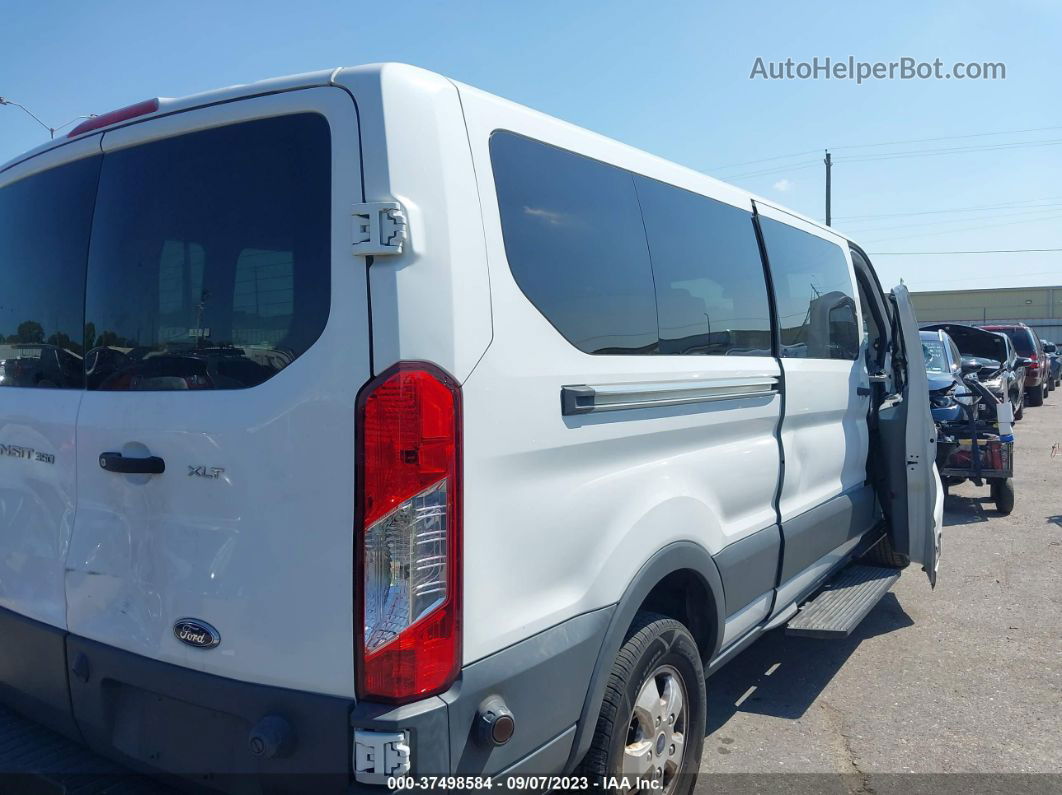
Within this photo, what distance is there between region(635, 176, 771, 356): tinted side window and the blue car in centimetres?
475

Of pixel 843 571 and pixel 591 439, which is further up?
pixel 591 439

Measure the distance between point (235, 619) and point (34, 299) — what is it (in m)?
1.39

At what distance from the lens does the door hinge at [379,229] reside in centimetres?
196

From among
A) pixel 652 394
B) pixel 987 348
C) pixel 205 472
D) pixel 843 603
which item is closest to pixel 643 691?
pixel 652 394

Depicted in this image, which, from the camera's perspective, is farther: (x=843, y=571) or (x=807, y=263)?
(x=843, y=571)

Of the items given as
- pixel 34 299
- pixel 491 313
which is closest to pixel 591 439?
pixel 491 313

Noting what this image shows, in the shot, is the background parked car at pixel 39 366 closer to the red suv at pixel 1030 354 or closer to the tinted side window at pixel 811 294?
the tinted side window at pixel 811 294

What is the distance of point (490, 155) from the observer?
226 cm

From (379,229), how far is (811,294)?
3.10 metres

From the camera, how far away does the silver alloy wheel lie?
8.81 ft

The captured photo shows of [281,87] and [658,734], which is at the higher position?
[281,87]

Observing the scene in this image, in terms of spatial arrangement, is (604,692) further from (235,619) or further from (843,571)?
(843,571)

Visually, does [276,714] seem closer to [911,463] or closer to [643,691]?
[643,691]

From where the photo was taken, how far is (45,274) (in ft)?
8.86
